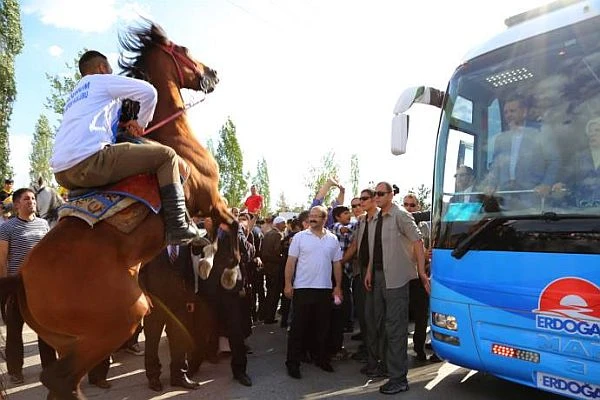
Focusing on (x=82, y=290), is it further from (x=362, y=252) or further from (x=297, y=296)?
(x=362, y=252)

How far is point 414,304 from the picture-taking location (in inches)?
261

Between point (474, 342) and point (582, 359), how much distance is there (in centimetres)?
87

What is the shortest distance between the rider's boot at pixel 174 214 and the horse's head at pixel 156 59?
4.27 feet

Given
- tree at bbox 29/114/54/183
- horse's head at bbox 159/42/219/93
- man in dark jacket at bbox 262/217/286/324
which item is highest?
tree at bbox 29/114/54/183

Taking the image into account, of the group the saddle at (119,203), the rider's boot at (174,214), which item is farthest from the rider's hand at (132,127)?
the rider's boot at (174,214)

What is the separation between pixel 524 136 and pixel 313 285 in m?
2.98

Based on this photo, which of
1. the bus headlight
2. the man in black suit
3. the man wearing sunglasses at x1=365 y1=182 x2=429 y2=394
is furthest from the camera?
the man in black suit

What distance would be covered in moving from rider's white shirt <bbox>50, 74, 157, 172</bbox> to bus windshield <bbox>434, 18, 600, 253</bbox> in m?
2.78

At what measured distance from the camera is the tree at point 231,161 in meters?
36.7

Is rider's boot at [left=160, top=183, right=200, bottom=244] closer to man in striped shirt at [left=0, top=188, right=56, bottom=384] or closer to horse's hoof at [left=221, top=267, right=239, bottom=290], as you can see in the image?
horse's hoof at [left=221, top=267, right=239, bottom=290]

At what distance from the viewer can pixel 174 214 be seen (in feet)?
10.5

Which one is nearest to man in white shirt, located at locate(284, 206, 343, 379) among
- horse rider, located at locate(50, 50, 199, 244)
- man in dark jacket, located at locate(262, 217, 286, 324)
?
horse rider, located at locate(50, 50, 199, 244)

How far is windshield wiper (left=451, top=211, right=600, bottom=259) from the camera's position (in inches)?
135

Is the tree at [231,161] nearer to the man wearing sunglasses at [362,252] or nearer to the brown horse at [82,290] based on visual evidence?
the man wearing sunglasses at [362,252]
